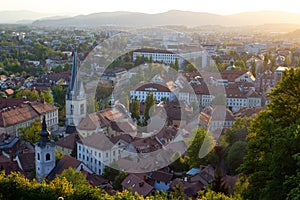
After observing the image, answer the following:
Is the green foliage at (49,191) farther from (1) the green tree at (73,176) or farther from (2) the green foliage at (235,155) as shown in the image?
(2) the green foliage at (235,155)

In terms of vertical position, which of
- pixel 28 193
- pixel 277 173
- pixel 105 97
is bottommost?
pixel 105 97

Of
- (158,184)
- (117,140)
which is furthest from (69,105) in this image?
(158,184)

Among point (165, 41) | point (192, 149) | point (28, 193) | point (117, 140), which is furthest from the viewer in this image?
point (165, 41)

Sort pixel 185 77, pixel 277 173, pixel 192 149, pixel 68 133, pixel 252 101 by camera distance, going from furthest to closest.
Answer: pixel 185 77 → pixel 252 101 → pixel 68 133 → pixel 192 149 → pixel 277 173

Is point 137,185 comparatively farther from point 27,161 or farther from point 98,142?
point 27,161

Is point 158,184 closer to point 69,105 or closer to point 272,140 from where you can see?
point 272,140

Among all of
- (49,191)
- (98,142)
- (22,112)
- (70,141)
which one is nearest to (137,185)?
(98,142)

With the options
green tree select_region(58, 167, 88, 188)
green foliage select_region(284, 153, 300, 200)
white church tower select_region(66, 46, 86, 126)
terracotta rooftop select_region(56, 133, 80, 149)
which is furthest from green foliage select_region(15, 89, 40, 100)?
green foliage select_region(284, 153, 300, 200)

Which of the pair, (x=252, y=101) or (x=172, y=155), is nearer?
(x=172, y=155)

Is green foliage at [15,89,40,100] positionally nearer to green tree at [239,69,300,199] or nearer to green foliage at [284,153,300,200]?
green tree at [239,69,300,199]
